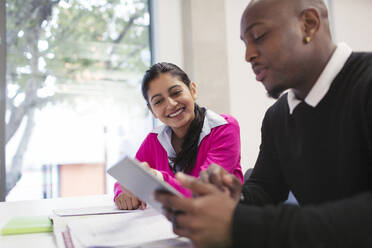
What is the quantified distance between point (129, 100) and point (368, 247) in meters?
2.95

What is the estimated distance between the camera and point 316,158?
0.85 metres

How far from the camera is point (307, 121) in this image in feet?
2.91

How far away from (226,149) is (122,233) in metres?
0.90

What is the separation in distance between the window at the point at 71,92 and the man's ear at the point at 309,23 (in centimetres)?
260

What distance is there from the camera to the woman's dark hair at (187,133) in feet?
5.53

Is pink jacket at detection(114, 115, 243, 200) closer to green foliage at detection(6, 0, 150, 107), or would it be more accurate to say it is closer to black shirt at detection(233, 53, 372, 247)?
black shirt at detection(233, 53, 372, 247)

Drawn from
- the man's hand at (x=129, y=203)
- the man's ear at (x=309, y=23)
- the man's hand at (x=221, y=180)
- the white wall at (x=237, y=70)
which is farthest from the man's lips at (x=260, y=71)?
the white wall at (x=237, y=70)

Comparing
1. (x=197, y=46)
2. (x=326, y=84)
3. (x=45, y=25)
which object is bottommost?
(x=326, y=84)

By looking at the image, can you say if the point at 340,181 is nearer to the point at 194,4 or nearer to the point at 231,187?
the point at 231,187

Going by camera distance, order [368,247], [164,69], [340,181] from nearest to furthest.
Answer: [368,247]
[340,181]
[164,69]

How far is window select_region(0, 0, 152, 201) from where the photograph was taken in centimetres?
301

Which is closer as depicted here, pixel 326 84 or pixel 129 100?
pixel 326 84

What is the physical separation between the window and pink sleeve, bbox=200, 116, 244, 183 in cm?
177

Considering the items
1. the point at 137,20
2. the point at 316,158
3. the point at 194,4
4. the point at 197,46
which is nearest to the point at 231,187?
the point at 316,158
